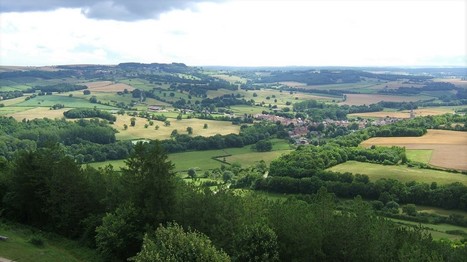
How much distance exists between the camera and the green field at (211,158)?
93.3m

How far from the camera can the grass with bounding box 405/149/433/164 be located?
84.3 meters

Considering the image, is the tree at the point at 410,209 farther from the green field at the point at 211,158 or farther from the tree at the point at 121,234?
the tree at the point at 121,234

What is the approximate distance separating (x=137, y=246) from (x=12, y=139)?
8894 centimetres

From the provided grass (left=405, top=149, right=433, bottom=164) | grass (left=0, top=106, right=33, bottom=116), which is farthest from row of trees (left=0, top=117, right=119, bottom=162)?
grass (left=405, top=149, right=433, bottom=164)

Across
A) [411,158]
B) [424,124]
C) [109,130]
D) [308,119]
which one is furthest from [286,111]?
[411,158]

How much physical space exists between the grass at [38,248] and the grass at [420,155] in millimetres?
66851

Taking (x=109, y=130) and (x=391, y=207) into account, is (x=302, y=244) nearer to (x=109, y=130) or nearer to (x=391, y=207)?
(x=391, y=207)

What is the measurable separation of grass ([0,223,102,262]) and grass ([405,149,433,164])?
2632 inches

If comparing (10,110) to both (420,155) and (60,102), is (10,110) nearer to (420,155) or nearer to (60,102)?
(60,102)

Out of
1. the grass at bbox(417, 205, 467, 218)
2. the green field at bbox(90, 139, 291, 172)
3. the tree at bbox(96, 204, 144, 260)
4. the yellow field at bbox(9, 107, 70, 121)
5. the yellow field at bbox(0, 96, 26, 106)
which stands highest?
the tree at bbox(96, 204, 144, 260)

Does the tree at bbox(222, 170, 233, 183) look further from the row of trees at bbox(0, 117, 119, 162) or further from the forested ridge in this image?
the forested ridge

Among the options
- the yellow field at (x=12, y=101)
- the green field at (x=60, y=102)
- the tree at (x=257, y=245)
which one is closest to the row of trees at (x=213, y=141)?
the green field at (x=60, y=102)

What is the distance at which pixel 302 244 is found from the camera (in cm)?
3005

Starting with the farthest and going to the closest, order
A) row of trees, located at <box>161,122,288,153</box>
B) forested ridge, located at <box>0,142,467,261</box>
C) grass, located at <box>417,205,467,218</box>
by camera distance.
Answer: row of trees, located at <box>161,122,288,153</box>
grass, located at <box>417,205,467,218</box>
forested ridge, located at <box>0,142,467,261</box>
